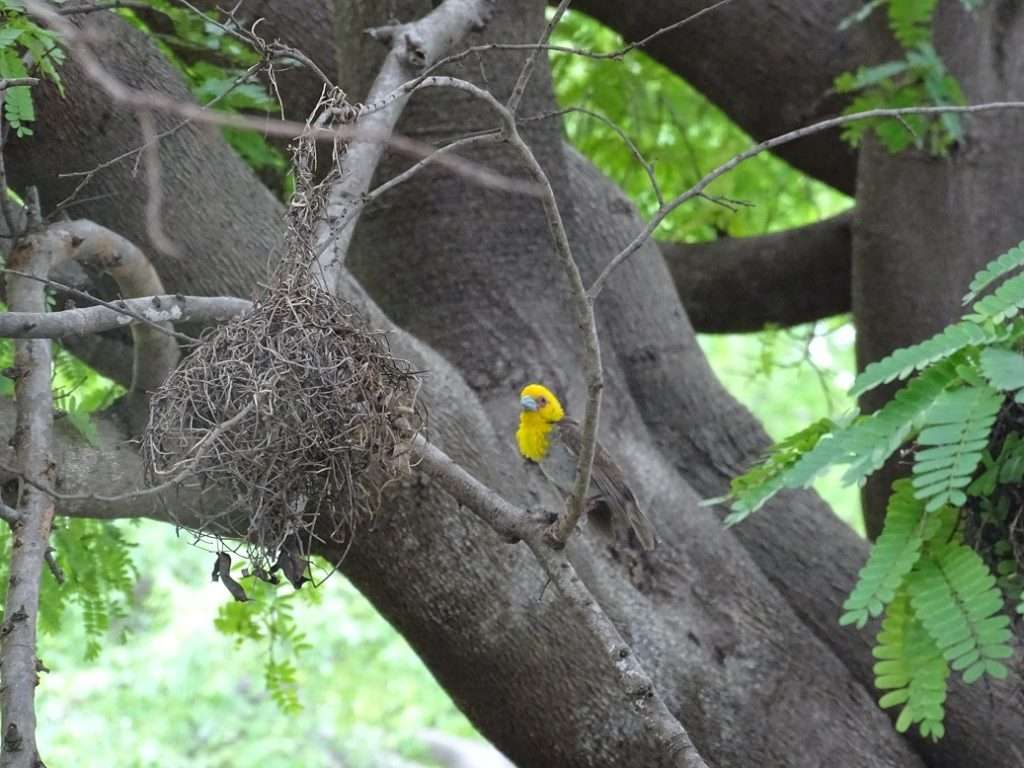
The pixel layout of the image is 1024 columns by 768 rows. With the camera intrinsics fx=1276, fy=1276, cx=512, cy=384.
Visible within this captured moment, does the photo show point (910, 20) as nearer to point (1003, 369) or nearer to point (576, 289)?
point (1003, 369)

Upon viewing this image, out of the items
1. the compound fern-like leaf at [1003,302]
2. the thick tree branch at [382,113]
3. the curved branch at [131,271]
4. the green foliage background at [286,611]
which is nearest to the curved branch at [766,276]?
the green foliage background at [286,611]

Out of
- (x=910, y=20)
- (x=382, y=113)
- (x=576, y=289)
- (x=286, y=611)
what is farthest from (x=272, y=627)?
(x=910, y=20)

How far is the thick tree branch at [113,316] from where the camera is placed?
236cm

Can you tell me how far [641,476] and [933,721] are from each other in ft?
5.24

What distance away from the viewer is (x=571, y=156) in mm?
4750

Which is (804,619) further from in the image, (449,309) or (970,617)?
(970,617)

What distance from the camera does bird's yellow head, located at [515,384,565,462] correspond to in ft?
12.9

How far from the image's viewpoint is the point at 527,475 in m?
3.88

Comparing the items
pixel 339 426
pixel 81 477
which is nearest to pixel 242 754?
pixel 81 477

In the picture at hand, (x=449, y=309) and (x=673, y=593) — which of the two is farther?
(x=449, y=309)

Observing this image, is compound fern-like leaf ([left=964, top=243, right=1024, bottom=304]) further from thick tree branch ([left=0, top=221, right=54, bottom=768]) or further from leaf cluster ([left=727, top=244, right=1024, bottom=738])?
thick tree branch ([left=0, top=221, right=54, bottom=768])

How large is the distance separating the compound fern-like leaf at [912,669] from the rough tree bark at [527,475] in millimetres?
939

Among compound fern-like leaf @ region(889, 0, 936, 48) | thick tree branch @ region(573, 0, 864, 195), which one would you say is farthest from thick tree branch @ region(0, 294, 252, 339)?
thick tree branch @ region(573, 0, 864, 195)

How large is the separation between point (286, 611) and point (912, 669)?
4.29 meters
